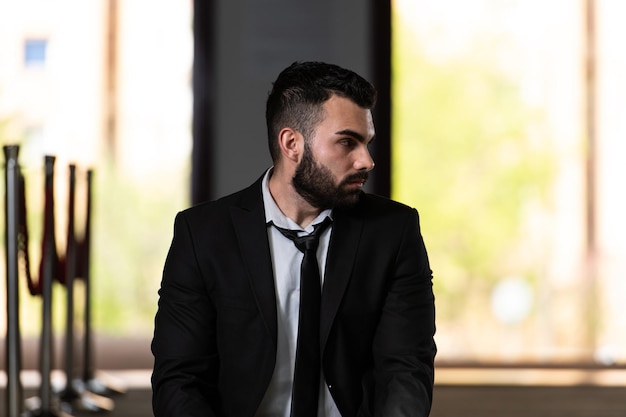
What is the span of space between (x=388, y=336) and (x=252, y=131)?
3583 mm

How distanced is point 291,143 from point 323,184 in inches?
4.0

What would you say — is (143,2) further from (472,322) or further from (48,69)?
(472,322)

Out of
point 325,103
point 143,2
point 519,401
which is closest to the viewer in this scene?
point 325,103

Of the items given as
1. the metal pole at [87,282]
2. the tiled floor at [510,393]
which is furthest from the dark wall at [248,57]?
the tiled floor at [510,393]

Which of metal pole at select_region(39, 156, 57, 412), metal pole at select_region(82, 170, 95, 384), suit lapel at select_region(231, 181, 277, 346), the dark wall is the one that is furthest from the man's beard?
the dark wall

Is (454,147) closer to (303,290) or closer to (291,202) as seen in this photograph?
(291,202)

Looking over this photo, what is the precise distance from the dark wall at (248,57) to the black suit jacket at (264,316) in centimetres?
348

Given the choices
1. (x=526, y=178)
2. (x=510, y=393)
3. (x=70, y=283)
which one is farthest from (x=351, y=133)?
(x=526, y=178)

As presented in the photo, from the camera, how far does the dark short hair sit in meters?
1.93

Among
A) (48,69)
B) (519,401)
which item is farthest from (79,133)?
(519,401)

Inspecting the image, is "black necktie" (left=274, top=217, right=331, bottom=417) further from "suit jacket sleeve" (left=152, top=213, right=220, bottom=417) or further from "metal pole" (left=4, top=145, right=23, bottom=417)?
"metal pole" (left=4, top=145, right=23, bottom=417)

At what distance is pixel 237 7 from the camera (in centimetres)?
553

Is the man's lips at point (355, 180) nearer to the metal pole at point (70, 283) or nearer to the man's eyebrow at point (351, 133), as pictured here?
the man's eyebrow at point (351, 133)

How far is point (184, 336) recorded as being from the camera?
1.98m
